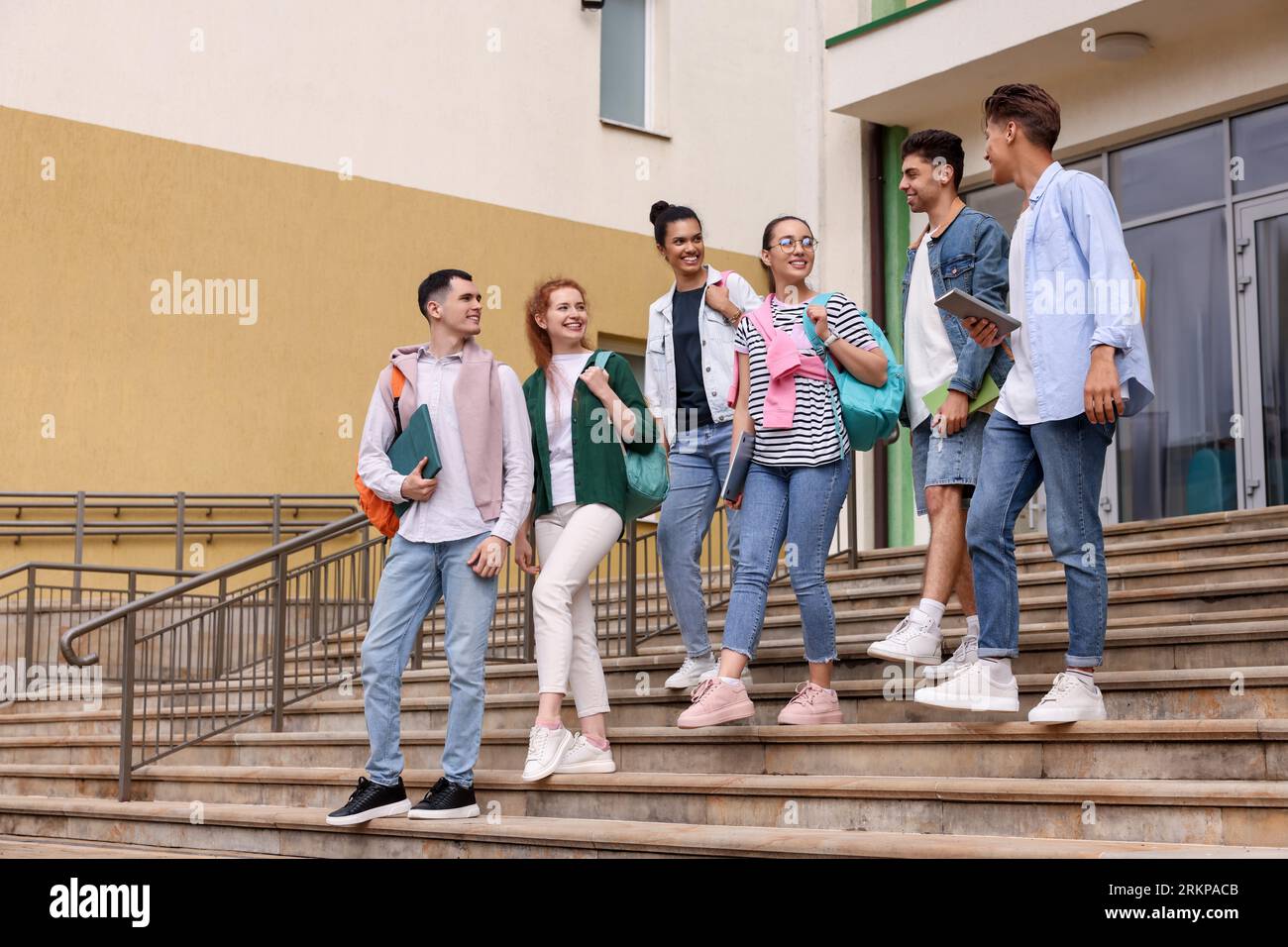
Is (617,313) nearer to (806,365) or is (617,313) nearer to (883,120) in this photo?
(883,120)

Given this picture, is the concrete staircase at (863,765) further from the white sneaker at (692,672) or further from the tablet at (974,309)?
the tablet at (974,309)

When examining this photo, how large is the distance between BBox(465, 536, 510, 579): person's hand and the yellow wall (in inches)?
302

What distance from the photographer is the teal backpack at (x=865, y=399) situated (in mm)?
5754

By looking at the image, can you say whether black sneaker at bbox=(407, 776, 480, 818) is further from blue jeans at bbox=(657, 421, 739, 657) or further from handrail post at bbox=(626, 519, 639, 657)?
handrail post at bbox=(626, 519, 639, 657)

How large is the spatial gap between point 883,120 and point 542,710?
26.5 feet

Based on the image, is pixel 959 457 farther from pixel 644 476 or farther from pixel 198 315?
pixel 198 315

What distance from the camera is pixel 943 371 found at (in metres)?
5.69

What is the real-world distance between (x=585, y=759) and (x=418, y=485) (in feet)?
3.81

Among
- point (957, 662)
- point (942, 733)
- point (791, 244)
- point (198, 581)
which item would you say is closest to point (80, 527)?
point (198, 581)

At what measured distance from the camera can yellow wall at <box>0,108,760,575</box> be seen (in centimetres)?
1248

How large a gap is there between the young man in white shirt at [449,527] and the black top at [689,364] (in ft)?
2.44

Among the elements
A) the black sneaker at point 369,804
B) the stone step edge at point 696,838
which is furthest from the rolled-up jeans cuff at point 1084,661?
the black sneaker at point 369,804
